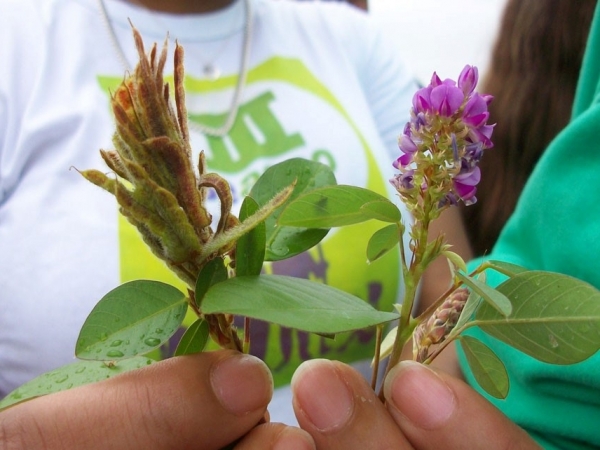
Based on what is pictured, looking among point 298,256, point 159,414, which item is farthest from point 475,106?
point 298,256

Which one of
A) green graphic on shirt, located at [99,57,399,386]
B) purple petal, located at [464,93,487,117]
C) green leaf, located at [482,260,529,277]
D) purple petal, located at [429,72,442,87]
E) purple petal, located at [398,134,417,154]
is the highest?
purple petal, located at [429,72,442,87]

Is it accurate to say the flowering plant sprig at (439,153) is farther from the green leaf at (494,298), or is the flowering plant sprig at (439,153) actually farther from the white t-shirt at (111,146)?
the white t-shirt at (111,146)

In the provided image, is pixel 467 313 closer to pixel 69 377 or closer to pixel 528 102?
pixel 69 377

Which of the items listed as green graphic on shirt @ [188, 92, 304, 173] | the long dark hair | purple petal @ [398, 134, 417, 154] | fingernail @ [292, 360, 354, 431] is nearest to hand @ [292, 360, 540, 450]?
fingernail @ [292, 360, 354, 431]

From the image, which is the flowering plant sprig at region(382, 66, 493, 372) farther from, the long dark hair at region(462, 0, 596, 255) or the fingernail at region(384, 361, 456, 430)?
the long dark hair at region(462, 0, 596, 255)

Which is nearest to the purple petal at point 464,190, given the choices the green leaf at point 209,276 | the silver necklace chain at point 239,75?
the green leaf at point 209,276

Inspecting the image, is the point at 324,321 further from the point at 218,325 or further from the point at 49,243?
the point at 49,243
